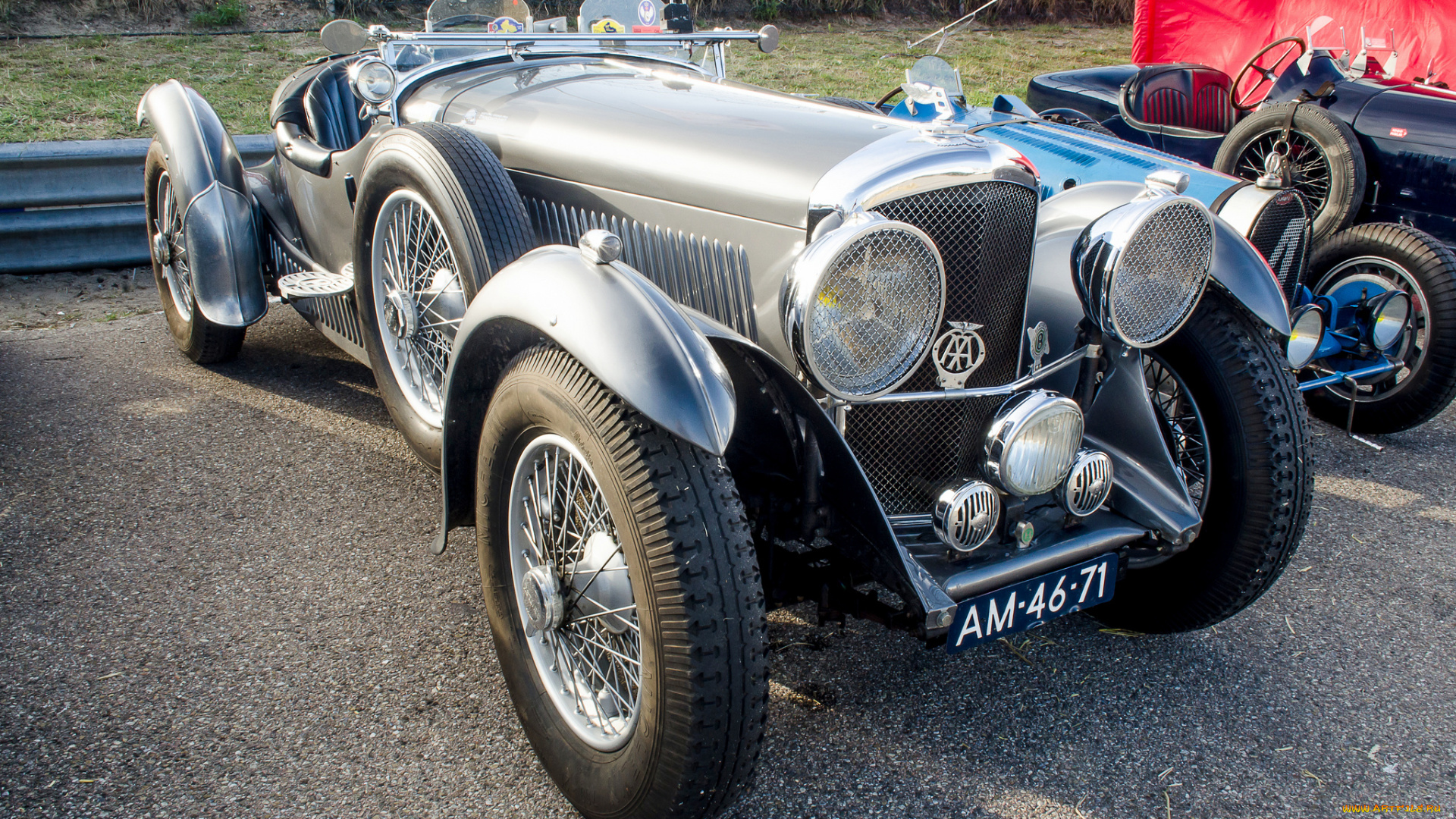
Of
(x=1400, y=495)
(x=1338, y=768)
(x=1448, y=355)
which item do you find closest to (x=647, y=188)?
(x=1338, y=768)

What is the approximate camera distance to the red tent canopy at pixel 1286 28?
7.46m

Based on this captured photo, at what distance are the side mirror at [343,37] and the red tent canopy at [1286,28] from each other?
6.47 metres

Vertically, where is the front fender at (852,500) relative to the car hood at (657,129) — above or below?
below

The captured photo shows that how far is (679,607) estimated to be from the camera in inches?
63.7

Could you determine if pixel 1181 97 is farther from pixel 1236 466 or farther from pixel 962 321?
pixel 962 321

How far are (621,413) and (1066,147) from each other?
10.9ft

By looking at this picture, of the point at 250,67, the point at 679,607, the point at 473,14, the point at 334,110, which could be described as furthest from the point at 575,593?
the point at 250,67

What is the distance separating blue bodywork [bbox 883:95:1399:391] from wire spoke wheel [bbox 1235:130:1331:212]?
88 centimetres

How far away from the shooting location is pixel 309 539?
2.97m

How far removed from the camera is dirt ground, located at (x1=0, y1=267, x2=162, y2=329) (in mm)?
4816

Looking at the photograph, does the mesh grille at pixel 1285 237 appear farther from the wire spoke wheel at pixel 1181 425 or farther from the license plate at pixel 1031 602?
the license plate at pixel 1031 602

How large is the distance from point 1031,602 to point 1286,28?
28.3 ft

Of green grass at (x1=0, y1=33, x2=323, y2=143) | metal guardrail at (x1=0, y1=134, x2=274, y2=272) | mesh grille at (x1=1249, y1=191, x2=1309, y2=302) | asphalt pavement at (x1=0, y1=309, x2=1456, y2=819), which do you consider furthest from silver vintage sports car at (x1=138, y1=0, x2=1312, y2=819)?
green grass at (x1=0, y1=33, x2=323, y2=143)

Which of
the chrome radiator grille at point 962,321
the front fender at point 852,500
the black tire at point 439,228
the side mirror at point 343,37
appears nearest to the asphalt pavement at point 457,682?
the black tire at point 439,228
